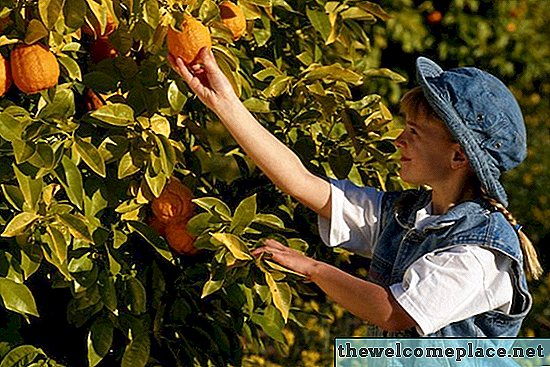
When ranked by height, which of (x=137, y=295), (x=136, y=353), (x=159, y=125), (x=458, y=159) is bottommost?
(x=136, y=353)

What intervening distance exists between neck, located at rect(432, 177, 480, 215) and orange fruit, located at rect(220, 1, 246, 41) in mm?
504

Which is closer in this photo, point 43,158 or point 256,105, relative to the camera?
point 43,158

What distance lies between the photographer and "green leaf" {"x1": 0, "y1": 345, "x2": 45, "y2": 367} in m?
2.18

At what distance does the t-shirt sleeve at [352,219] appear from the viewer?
7.63ft

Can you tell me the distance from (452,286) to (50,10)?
846 millimetres

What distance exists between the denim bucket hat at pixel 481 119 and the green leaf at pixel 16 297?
2.74ft

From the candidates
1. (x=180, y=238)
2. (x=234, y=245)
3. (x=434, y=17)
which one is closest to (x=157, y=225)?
(x=180, y=238)

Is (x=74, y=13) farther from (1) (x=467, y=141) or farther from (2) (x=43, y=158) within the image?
(1) (x=467, y=141)

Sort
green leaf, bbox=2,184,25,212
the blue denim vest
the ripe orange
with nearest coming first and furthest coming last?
green leaf, bbox=2,184,25,212, the blue denim vest, the ripe orange

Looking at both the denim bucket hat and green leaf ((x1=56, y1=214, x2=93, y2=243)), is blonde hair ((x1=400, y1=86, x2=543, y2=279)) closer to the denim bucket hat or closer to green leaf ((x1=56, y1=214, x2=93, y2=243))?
the denim bucket hat

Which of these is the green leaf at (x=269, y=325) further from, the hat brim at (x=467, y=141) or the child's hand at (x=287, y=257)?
the hat brim at (x=467, y=141)

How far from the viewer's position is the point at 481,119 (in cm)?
210

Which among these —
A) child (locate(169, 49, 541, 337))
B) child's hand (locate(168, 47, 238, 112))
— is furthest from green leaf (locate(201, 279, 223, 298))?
child's hand (locate(168, 47, 238, 112))

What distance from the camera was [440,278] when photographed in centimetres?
199
